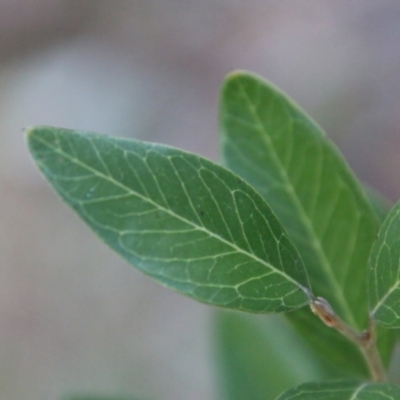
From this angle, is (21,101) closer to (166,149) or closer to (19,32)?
(19,32)

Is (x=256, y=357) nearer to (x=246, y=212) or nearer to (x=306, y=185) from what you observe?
(x=306, y=185)

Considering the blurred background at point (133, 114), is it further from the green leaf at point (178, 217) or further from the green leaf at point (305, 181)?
the green leaf at point (178, 217)

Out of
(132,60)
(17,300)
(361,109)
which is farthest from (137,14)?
(17,300)

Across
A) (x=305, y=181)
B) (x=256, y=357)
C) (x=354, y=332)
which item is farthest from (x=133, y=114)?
(x=354, y=332)

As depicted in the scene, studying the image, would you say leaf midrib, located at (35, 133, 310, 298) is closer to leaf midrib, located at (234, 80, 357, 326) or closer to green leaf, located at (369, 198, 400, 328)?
green leaf, located at (369, 198, 400, 328)

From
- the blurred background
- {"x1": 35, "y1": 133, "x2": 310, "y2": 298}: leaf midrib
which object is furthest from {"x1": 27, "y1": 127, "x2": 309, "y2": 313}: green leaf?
the blurred background

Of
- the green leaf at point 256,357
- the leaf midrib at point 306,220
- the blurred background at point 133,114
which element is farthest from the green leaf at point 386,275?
the blurred background at point 133,114
